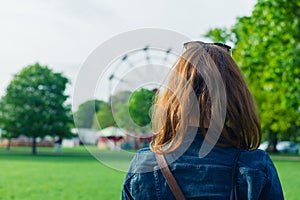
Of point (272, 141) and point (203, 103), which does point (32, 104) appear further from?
point (203, 103)

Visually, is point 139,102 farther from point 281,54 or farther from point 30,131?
point 30,131

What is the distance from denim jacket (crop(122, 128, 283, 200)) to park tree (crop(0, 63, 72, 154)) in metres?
41.4

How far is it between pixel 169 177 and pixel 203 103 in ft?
1.02

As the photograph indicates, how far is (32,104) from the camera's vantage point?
142ft

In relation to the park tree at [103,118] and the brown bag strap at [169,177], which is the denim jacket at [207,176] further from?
the park tree at [103,118]

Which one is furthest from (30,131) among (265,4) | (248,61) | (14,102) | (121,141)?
(121,141)

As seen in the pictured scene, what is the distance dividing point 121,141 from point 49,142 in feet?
233

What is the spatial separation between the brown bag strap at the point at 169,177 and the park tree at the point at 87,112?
17.9 inches

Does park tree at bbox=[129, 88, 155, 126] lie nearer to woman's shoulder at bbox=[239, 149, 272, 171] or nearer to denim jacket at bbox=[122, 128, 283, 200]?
denim jacket at bbox=[122, 128, 283, 200]

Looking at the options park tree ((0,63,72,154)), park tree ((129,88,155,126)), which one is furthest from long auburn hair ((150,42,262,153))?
park tree ((0,63,72,154))

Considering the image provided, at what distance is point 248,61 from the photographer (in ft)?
64.7

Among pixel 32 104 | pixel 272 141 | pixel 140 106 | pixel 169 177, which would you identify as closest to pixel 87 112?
pixel 140 106

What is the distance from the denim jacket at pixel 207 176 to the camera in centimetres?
179

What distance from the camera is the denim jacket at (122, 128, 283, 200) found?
5.88 feet
